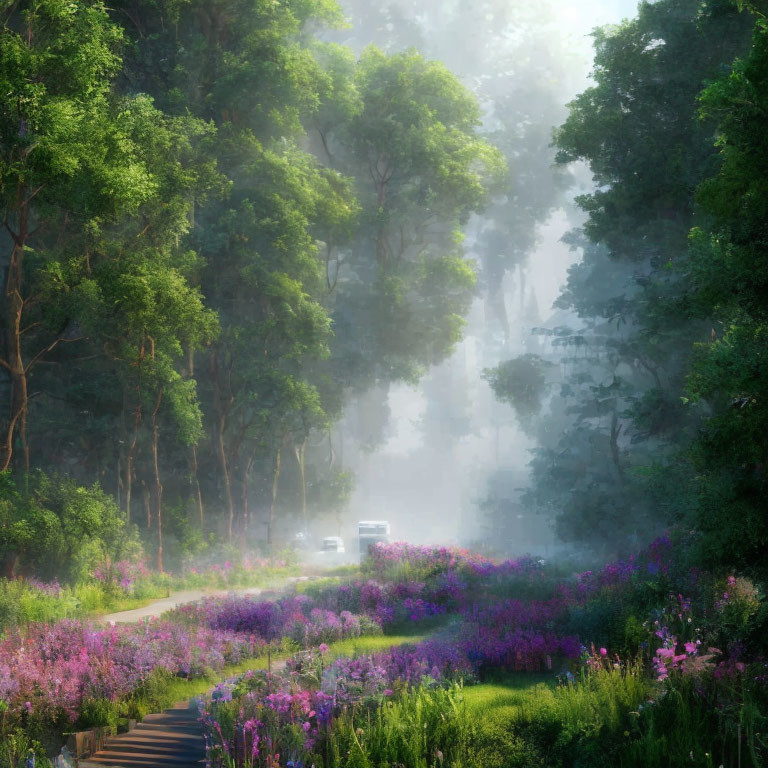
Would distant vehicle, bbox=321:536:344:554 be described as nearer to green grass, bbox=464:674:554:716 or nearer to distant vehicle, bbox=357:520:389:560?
distant vehicle, bbox=357:520:389:560

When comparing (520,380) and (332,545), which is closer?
(520,380)

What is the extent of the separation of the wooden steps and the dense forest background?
6535 mm

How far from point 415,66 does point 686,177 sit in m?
23.9

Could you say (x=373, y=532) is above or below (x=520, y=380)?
below

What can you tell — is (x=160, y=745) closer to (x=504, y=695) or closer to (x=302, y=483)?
(x=504, y=695)

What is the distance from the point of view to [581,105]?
87.4ft

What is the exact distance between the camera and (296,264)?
3497cm

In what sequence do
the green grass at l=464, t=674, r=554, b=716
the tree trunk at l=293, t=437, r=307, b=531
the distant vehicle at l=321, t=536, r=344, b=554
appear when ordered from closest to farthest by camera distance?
the green grass at l=464, t=674, r=554, b=716
the tree trunk at l=293, t=437, r=307, b=531
the distant vehicle at l=321, t=536, r=344, b=554

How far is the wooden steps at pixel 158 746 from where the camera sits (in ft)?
32.5

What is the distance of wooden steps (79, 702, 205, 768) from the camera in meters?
9.90

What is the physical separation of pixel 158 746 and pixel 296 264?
2638 centimetres

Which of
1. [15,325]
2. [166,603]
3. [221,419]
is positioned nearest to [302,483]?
[221,419]

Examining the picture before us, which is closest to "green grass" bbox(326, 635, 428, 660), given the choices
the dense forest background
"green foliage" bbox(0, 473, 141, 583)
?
the dense forest background

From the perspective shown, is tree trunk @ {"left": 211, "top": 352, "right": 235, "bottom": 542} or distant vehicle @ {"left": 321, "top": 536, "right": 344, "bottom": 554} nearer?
tree trunk @ {"left": 211, "top": 352, "right": 235, "bottom": 542}
